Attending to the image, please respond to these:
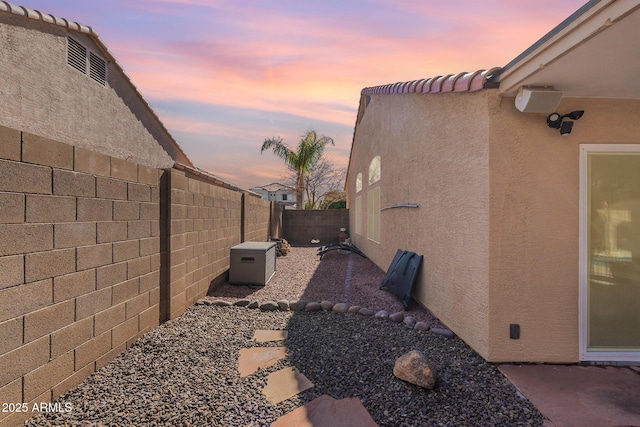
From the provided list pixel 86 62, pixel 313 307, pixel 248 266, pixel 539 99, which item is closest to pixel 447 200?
pixel 539 99

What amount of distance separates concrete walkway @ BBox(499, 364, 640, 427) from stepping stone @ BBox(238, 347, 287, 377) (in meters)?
2.21

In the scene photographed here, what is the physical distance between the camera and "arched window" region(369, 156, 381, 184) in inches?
336

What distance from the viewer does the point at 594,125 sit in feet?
10.0

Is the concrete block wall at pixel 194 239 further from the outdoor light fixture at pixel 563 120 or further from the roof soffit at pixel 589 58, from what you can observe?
the outdoor light fixture at pixel 563 120

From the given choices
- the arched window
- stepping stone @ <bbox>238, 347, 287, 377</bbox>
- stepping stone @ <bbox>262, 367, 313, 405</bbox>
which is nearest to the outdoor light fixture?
stepping stone @ <bbox>262, 367, 313, 405</bbox>

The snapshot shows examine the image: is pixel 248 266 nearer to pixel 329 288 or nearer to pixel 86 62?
pixel 329 288

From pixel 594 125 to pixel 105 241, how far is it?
4.92m

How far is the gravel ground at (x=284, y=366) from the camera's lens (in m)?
2.26

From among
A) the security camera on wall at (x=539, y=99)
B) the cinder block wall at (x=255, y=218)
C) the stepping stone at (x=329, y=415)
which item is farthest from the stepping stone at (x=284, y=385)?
the cinder block wall at (x=255, y=218)

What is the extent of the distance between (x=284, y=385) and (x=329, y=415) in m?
0.55

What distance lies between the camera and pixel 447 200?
399 centimetres

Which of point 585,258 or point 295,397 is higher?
point 585,258

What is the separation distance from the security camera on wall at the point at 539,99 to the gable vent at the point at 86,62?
36.7ft

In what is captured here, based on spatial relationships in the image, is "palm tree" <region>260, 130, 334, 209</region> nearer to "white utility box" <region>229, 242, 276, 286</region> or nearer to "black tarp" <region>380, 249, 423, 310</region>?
Answer: "white utility box" <region>229, 242, 276, 286</region>
